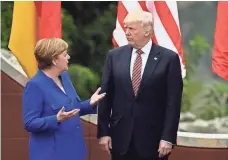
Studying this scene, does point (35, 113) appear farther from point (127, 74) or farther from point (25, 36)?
point (25, 36)

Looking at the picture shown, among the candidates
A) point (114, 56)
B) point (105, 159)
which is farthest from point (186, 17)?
point (114, 56)

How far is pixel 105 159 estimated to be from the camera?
243 inches

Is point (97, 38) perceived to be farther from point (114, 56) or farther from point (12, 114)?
point (114, 56)

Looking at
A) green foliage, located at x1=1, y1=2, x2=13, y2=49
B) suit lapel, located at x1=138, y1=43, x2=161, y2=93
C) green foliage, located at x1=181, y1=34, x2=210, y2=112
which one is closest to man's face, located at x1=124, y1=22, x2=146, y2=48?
suit lapel, located at x1=138, y1=43, x2=161, y2=93

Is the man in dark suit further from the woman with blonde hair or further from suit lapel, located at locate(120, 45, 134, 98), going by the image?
the woman with blonde hair

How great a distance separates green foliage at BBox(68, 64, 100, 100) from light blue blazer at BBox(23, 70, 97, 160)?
4.26 m

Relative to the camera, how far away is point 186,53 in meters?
10.9

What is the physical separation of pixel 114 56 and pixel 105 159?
4.81ft

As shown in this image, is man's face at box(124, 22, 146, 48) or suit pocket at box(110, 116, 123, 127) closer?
man's face at box(124, 22, 146, 48)

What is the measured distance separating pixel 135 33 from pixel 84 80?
15.0 ft

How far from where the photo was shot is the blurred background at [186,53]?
957cm

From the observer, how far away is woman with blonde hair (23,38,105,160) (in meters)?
4.64

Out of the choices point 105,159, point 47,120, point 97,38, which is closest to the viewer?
point 47,120

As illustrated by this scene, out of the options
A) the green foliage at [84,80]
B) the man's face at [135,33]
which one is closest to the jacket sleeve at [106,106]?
the man's face at [135,33]
